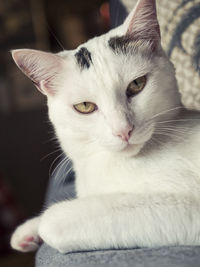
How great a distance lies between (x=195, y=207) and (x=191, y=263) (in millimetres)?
148

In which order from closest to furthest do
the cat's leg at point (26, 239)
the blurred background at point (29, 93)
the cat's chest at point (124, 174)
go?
1. the cat's chest at point (124, 174)
2. the cat's leg at point (26, 239)
3. the blurred background at point (29, 93)

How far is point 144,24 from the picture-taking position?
868 mm

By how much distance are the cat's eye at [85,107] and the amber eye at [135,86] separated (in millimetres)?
81

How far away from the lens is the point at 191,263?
0.56 metres

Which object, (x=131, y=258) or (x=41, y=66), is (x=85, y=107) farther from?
(x=131, y=258)

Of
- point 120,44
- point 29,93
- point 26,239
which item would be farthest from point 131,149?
point 29,93

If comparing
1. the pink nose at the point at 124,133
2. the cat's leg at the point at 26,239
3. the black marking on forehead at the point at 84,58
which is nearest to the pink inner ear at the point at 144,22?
the black marking on forehead at the point at 84,58

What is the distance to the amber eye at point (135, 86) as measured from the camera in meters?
0.83

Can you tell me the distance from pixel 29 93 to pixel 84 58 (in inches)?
81.3

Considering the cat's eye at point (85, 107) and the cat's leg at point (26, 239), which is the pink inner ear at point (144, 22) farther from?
the cat's leg at point (26, 239)

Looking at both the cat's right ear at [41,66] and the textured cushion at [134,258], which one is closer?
the textured cushion at [134,258]

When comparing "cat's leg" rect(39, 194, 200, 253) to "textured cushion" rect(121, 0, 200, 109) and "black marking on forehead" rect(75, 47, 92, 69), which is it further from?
"textured cushion" rect(121, 0, 200, 109)

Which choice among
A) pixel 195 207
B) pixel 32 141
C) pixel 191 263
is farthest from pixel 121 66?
pixel 32 141

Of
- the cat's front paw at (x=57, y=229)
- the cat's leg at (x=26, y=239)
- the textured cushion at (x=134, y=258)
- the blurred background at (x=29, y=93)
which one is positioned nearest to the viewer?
the textured cushion at (x=134, y=258)
